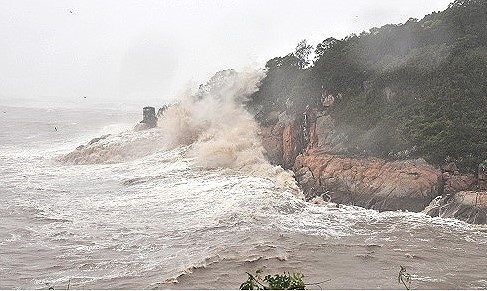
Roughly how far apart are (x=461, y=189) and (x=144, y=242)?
9.23 m

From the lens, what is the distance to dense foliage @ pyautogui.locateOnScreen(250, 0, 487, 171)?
15984 mm

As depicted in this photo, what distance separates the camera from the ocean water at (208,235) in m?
10.3

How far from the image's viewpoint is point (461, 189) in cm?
1451

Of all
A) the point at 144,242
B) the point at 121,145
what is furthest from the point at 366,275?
the point at 121,145

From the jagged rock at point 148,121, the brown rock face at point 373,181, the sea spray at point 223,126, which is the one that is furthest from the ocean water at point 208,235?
the jagged rock at point 148,121

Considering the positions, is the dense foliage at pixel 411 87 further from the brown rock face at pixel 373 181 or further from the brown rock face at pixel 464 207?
the brown rock face at pixel 464 207

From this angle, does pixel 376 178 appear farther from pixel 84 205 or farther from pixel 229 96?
pixel 229 96

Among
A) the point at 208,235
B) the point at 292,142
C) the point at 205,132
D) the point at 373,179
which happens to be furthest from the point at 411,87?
the point at 205,132

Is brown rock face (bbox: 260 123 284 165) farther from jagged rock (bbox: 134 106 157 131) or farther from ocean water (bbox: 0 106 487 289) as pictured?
jagged rock (bbox: 134 106 157 131)

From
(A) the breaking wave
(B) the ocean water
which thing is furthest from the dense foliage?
(B) the ocean water

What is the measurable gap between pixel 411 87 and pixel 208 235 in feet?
34.1

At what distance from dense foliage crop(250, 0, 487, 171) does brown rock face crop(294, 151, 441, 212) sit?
569 millimetres

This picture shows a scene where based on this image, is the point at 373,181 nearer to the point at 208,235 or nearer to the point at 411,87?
the point at 411,87

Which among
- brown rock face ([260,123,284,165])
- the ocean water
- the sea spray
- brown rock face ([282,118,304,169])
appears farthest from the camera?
brown rock face ([260,123,284,165])
